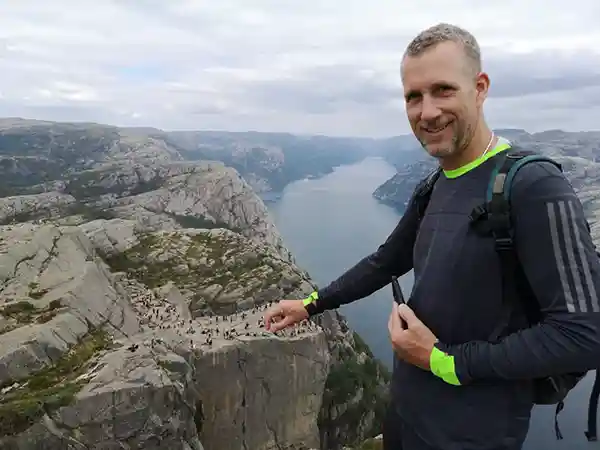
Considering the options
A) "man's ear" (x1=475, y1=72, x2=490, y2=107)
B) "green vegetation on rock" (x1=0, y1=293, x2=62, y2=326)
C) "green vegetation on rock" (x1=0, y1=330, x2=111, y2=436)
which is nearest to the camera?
"man's ear" (x1=475, y1=72, x2=490, y2=107)

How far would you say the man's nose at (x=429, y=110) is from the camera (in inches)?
114

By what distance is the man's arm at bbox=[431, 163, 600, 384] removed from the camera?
8.19 feet

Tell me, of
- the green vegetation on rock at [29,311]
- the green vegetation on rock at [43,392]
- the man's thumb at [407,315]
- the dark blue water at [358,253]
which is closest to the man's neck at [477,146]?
the man's thumb at [407,315]

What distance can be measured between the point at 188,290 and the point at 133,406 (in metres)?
37.0

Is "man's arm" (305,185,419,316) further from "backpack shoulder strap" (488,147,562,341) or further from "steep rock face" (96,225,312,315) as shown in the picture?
"steep rock face" (96,225,312,315)

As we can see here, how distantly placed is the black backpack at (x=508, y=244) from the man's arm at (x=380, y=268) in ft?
3.27

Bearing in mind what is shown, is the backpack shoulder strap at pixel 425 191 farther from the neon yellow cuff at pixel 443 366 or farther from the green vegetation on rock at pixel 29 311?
the green vegetation on rock at pixel 29 311

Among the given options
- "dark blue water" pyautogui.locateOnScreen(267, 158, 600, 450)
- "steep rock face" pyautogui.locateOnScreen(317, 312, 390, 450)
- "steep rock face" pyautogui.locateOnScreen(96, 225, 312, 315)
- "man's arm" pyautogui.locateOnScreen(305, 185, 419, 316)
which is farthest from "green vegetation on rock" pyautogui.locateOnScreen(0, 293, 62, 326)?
"steep rock face" pyautogui.locateOnScreen(317, 312, 390, 450)

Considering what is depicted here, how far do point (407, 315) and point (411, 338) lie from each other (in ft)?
0.46

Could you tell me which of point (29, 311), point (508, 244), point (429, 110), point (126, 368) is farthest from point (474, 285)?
point (29, 311)

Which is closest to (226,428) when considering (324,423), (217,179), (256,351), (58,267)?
(256,351)

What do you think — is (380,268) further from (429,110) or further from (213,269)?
(213,269)

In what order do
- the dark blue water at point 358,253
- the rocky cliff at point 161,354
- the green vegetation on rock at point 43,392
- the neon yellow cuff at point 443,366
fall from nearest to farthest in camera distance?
1. the neon yellow cuff at point 443,366
2. the green vegetation on rock at point 43,392
3. the rocky cliff at point 161,354
4. the dark blue water at point 358,253

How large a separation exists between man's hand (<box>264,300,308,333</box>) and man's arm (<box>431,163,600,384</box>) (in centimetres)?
223
